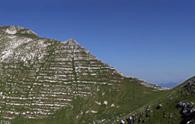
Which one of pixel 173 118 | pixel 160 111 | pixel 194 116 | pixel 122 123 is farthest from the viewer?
pixel 122 123

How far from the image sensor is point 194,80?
444ft

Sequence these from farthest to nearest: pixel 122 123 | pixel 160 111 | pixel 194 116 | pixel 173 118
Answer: pixel 122 123, pixel 160 111, pixel 173 118, pixel 194 116

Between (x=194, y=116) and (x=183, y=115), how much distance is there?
6.77 m

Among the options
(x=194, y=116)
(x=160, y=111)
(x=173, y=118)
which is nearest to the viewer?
(x=194, y=116)

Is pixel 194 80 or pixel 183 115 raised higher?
pixel 194 80

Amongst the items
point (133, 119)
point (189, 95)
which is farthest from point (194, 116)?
point (133, 119)

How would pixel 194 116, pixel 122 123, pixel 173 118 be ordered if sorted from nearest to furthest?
1. pixel 194 116
2. pixel 173 118
3. pixel 122 123

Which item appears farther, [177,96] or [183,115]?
[177,96]

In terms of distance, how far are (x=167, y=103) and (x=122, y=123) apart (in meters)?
18.1

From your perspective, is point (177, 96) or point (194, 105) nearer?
point (194, 105)

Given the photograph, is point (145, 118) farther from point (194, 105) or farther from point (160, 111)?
point (194, 105)

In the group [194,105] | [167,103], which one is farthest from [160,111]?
[194,105]

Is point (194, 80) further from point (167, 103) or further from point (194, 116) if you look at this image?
point (194, 116)

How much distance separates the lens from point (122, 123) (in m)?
142
